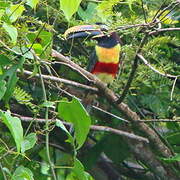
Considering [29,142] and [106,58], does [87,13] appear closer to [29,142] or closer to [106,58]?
[106,58]

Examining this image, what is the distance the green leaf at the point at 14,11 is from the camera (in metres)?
1.48

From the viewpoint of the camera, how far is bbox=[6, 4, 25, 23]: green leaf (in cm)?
148

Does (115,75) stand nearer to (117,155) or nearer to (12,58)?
(117,155)

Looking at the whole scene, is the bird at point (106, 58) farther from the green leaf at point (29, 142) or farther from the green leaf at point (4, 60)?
the green leaf at point (29, 142)

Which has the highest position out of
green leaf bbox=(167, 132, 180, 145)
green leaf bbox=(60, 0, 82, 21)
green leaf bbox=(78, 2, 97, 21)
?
green leaf bbox=(60, 0, 82, 21)

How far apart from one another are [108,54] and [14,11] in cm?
158

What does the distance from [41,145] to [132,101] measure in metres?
0.45

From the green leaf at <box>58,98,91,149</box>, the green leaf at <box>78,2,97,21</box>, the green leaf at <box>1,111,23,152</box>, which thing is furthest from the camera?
the green leaf at <box>78,2,97,21</box>

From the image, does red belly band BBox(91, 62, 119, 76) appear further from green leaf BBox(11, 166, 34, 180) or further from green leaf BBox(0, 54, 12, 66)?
green leaf BBox(11, 166, 34, 180)

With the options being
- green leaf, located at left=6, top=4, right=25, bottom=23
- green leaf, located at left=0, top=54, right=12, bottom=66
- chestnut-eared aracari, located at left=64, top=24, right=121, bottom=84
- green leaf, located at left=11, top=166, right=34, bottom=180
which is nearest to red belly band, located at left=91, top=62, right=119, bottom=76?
chestnut-eared aracari, located at left=64, top=24, right=121, bottom=84

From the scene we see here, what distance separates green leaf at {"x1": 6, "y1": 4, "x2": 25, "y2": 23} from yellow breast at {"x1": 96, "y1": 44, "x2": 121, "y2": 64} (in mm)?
1440

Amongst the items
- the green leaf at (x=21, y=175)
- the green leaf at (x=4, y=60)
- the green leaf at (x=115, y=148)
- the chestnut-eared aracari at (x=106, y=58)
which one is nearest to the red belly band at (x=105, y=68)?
the chestnut-eared aracari at (x=106, y=58)

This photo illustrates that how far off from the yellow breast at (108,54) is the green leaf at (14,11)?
144 cm

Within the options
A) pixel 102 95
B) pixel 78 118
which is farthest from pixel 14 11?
pixel 102 95
